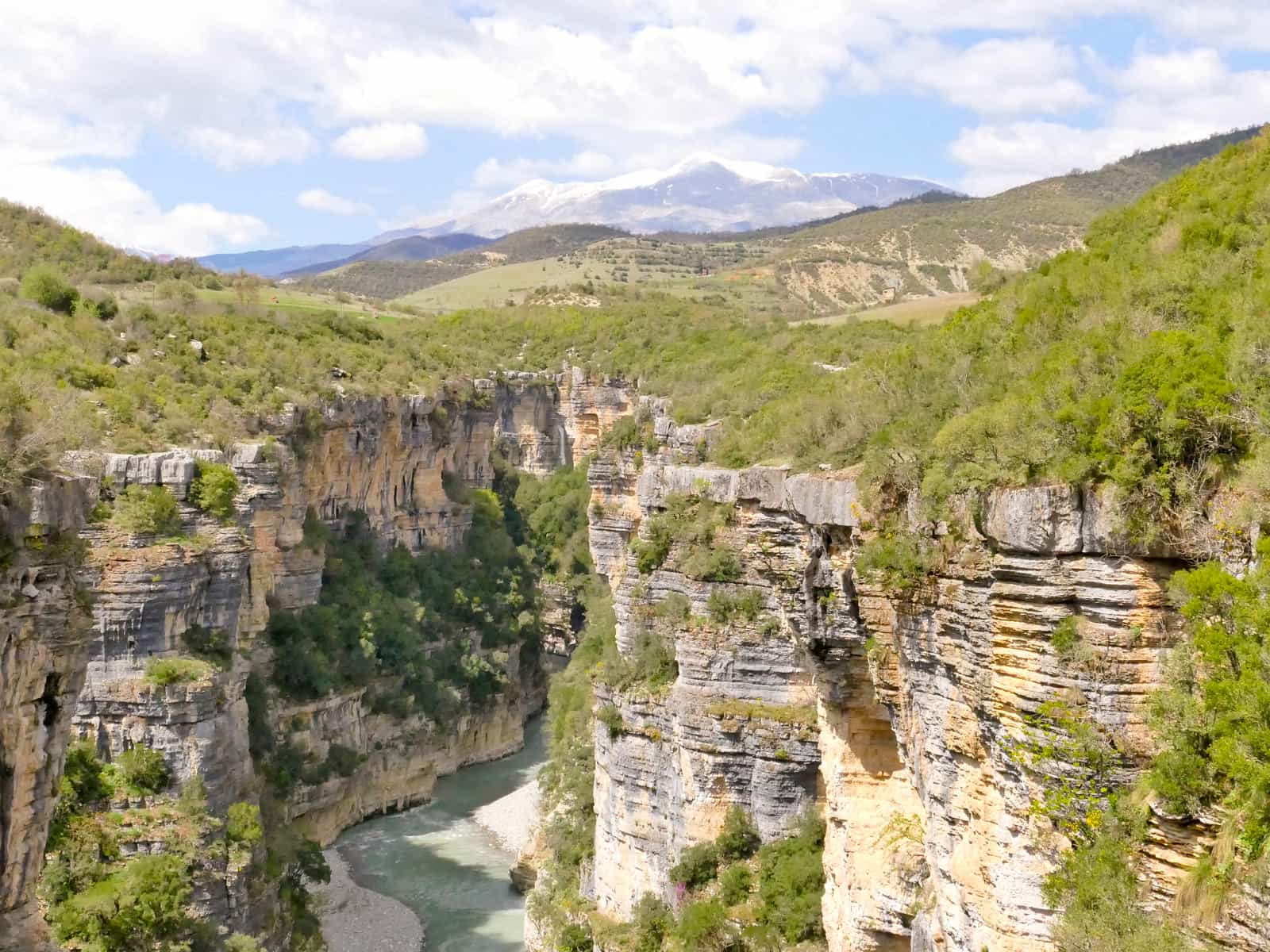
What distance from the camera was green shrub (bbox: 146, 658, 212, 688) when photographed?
2317 cm

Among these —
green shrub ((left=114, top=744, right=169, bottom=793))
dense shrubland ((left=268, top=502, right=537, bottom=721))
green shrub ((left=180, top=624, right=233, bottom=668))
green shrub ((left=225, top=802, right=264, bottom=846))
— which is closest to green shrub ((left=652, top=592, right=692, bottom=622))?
green shrub ((left=225, top=802, right=264, bottom=846))

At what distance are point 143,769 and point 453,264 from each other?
118 m

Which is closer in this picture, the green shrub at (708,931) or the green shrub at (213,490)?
the green shrub at (708,931)

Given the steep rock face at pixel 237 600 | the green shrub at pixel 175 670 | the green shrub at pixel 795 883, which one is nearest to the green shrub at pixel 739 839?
the green shrub at pixel 795 883

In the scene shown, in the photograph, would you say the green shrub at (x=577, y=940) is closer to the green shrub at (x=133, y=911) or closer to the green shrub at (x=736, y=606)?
the green shrub at (x=736, y=606)

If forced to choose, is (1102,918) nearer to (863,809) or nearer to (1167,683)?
(1167,683)

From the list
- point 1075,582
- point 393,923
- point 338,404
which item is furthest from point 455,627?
point 1075,582

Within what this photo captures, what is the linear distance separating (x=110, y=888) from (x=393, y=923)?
1084cm

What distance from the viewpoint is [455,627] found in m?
44.3

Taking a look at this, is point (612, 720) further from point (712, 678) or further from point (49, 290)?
point (49, 290)

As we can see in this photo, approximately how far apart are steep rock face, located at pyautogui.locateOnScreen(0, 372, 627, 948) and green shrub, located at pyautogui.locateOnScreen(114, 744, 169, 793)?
0.60 ft

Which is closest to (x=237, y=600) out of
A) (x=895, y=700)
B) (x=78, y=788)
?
(x=78, y=788)

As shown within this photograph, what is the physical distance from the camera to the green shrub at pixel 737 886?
19.0 metres

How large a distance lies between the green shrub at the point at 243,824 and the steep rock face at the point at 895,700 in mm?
6619
